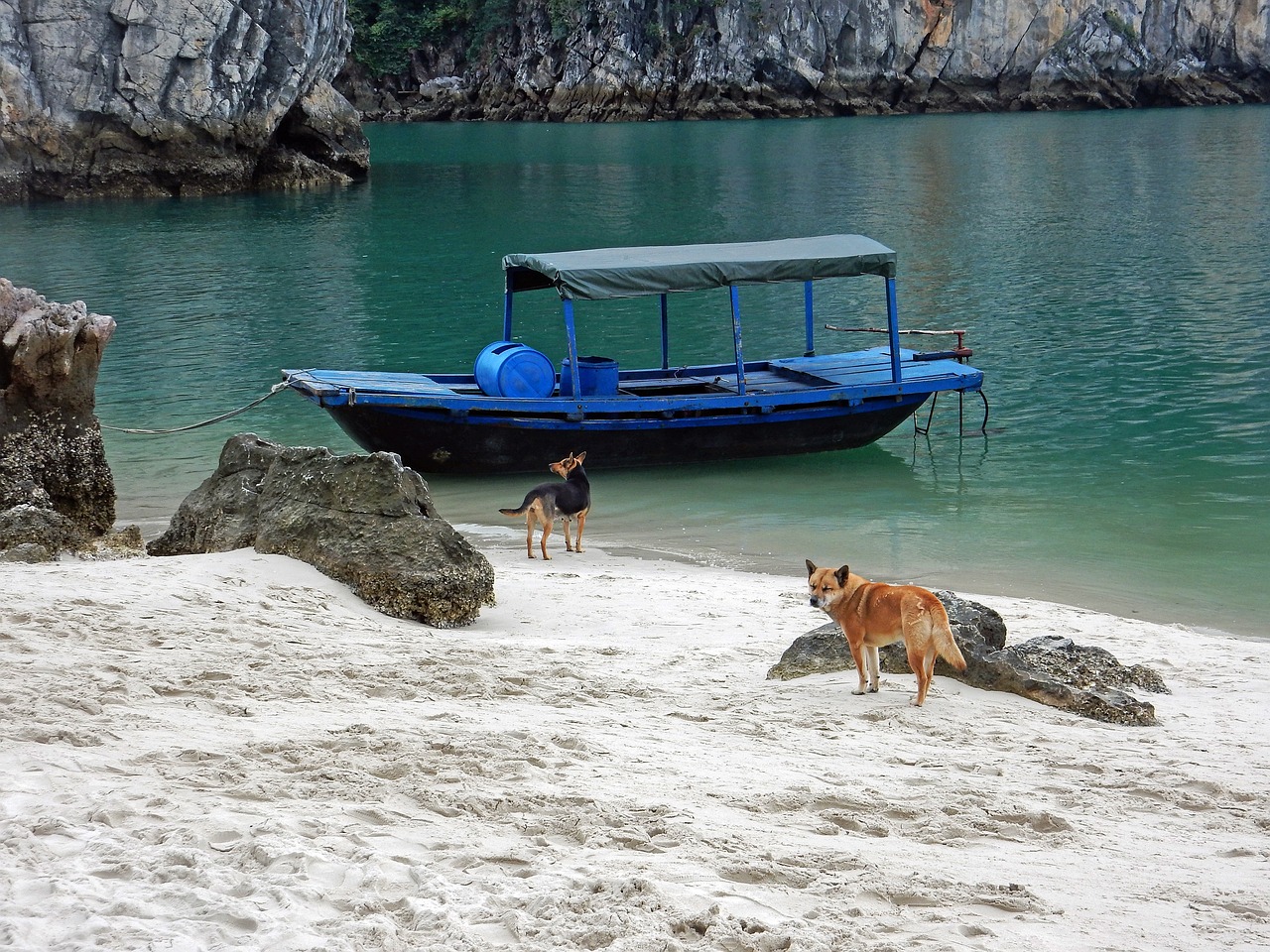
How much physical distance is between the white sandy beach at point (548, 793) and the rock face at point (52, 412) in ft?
11.7

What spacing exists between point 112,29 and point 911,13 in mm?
61617

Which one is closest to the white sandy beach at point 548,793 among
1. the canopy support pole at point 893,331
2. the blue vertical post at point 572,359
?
the blue vertical post at point 572,359

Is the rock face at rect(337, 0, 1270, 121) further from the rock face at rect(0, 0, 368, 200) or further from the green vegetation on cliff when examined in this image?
the rock face at rect(0, 0, 368, 200)

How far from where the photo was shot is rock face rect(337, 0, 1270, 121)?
93.5 meters

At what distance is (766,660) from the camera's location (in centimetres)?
842

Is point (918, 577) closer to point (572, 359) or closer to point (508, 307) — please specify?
point (572, 359)

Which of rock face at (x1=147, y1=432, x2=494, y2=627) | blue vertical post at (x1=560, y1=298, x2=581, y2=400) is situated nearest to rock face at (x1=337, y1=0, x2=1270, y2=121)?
blue vertical post at (x1=560, y1=298, x2=581, y2=400)

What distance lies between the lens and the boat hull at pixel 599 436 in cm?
1560

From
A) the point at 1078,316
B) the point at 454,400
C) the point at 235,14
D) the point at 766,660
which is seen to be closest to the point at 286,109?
the point at 235,14

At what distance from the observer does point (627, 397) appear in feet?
53.3

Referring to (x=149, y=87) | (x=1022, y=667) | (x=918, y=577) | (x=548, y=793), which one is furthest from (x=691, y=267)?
(x=149, y=87)

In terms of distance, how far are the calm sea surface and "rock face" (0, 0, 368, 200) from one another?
3.50 m

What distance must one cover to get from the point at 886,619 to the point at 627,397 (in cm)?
942

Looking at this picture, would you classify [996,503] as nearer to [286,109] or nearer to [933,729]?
[933,729]
